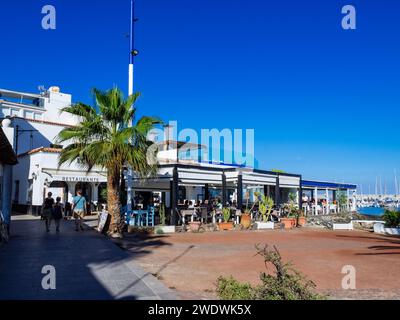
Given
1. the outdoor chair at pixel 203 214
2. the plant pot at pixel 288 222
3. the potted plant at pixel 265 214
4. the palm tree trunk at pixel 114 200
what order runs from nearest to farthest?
the palm tree trunk at pixel 114 200, the outdoor chair at pixel 203 214, the potted plant at pixel 265 214, the plant pot at pixel 288 222

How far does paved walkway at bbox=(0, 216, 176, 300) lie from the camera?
22.0 ft

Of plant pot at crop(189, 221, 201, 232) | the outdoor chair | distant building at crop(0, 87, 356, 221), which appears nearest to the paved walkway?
distant building at crop(0, 87, 356, 221)

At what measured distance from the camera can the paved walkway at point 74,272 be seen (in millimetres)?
6695

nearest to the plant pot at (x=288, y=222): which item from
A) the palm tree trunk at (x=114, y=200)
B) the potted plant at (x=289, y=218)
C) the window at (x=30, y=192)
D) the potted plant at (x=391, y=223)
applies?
the potted plant at (x=289, y=218)

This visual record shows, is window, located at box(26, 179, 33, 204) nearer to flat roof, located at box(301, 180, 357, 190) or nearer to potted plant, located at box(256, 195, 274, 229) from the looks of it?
potted plant, located at box(256, 195, 274, 229)

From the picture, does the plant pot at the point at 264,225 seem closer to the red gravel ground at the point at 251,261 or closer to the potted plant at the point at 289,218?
the potted plant at the point at 289,218

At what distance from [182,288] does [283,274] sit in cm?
238

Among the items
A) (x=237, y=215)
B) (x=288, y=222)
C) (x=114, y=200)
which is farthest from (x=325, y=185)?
(x=114, y=200)

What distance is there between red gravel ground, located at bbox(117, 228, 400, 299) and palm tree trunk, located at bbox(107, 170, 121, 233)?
0.75 m

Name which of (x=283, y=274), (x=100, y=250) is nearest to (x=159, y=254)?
A: (x=100, y=250)

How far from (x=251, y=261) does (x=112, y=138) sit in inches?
295

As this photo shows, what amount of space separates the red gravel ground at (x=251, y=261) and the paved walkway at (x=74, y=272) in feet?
2.16

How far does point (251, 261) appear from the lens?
11.3m

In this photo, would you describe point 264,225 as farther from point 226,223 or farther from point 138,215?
point 138,215
